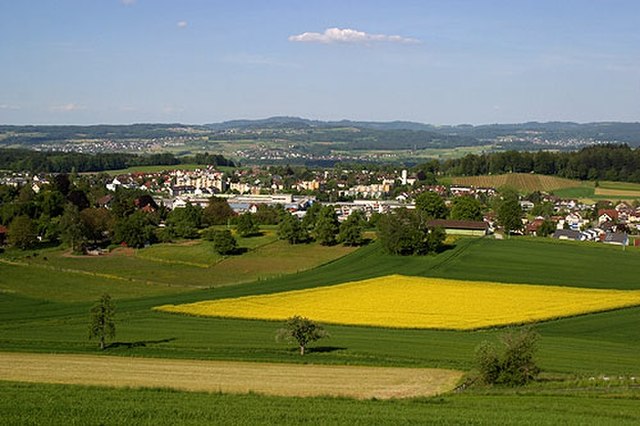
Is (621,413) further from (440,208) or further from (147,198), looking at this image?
(147,198)

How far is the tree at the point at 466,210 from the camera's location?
86.2 m

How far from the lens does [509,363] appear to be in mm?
25156

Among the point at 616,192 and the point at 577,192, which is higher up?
the point at 616,192

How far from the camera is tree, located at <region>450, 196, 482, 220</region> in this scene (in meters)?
86.2

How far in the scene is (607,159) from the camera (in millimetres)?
148250

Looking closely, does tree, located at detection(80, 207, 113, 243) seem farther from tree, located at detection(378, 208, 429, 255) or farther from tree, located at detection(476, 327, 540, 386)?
tree, located at detection(476, 327, 540, 386)

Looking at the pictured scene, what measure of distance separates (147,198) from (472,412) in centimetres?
8160

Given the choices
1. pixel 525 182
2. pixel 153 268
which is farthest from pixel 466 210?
pixel 525 182

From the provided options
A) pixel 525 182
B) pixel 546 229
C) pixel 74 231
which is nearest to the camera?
pixel 74 231

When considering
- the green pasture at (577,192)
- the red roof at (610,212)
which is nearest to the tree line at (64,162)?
the green pasture at (577,192)

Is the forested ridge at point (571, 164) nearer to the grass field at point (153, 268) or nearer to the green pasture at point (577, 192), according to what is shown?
the green pasture at point (577, 192)

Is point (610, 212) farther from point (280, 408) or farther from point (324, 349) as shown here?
point (280, 408)

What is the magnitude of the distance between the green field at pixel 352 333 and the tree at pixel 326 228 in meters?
4.63

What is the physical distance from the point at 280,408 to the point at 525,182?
416 feet
